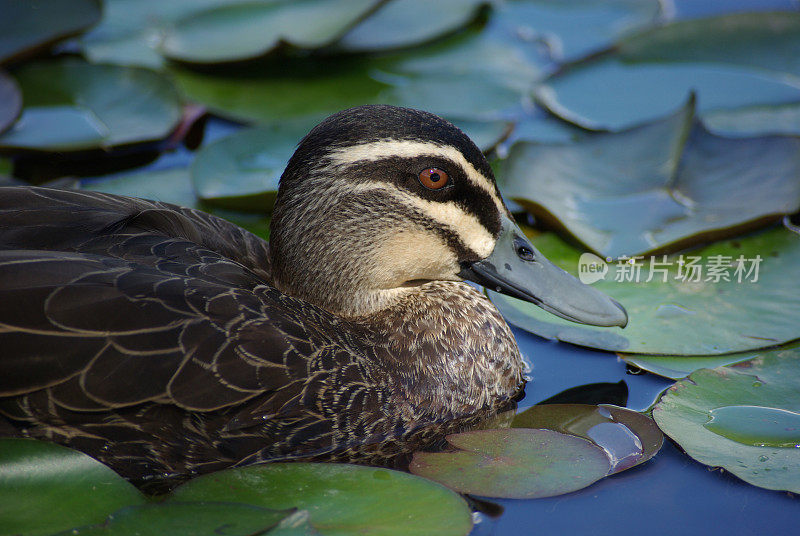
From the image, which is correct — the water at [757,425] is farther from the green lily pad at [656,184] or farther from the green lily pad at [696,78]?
the green lily pad at [696,78]

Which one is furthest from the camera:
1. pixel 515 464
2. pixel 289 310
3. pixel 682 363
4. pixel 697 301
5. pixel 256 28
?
pixel 256 28

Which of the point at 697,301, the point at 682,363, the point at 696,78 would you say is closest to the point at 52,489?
the point at 682,363

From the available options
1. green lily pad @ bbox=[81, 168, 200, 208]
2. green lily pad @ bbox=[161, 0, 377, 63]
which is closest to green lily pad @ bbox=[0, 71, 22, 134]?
green lily pad @ bbox=[81, 168, 200, 208]

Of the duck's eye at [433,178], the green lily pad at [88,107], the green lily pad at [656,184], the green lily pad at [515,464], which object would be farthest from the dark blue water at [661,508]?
the green lily pad at [88,107]

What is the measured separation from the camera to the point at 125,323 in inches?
148

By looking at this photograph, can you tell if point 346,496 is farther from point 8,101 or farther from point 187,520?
point 8,101

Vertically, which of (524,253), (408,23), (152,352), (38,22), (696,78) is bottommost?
(152,352)

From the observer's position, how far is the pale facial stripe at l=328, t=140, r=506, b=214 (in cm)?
418

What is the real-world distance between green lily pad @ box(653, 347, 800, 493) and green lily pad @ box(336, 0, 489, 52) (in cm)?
382

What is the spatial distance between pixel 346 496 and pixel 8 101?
3.98m

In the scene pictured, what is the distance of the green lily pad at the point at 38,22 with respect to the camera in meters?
6.69

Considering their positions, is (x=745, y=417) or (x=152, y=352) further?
(x=745, y=417)

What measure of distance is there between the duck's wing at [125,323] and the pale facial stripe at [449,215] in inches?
25.5

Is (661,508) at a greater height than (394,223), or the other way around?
(394,223)
